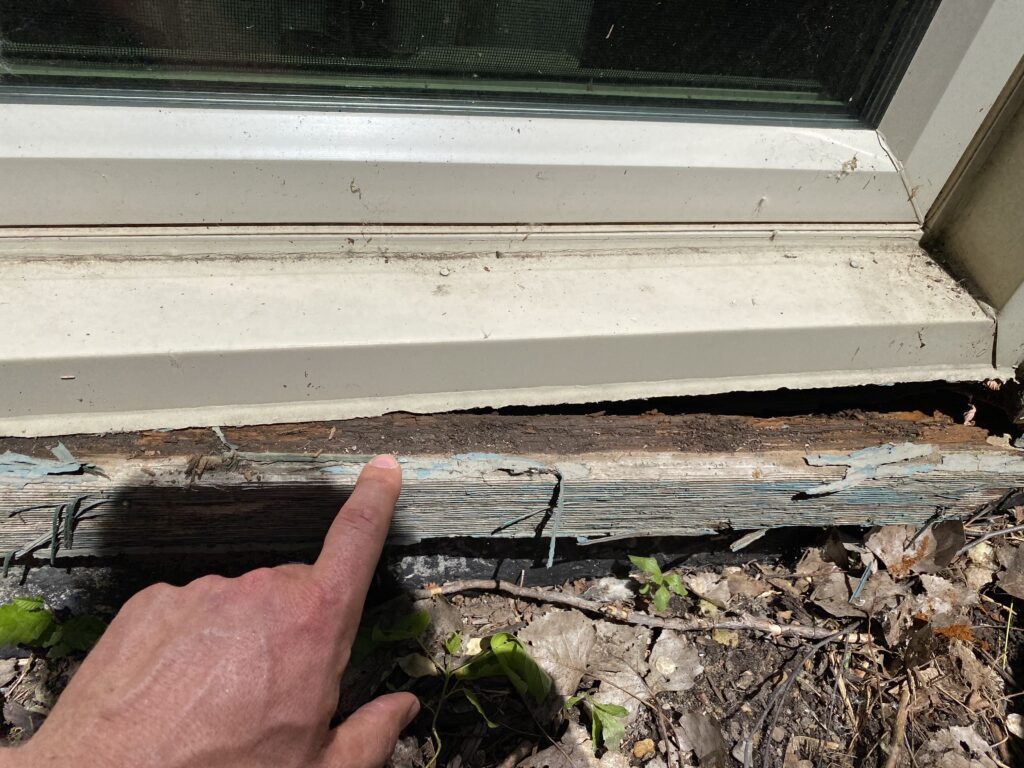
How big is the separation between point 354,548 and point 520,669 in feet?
1.93

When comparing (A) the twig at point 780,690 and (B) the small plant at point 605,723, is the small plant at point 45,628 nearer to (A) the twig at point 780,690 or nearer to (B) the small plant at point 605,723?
(B) the small plant at point 605,723

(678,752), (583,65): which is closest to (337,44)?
(583,65)

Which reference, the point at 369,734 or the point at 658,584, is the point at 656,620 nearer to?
the point at 658,584

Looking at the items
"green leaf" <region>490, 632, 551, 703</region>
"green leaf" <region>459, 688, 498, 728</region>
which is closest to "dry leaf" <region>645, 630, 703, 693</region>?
"green leaf" <region>490, 632, 551, 703</region>

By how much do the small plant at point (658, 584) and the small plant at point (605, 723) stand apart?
0.24 meters

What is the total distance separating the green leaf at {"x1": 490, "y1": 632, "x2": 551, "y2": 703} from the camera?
4.63ft

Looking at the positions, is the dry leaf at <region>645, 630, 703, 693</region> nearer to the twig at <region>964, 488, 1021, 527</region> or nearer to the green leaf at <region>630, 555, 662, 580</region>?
the green leaf at <region>630, 555, 662, 580</region>

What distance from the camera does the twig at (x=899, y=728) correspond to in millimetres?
1410

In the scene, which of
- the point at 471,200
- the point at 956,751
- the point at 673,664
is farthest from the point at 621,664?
the point at 471,200

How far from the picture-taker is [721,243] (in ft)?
4.69

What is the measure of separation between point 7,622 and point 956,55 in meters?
2.03

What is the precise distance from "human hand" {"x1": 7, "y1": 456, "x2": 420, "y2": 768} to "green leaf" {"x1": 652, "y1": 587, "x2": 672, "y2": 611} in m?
0.70

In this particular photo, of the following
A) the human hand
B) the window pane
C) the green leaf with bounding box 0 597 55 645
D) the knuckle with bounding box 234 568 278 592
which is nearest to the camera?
the human hand

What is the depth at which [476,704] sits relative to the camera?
1371 mm
